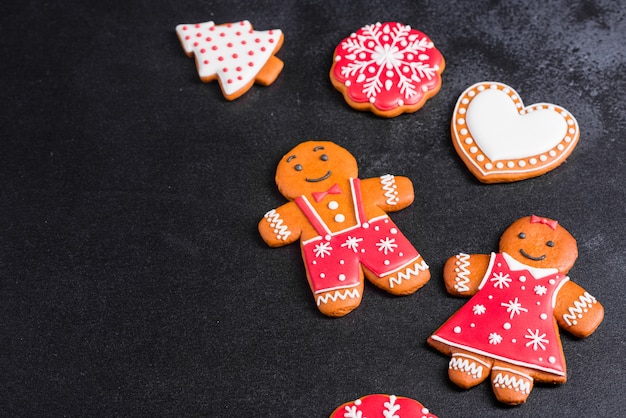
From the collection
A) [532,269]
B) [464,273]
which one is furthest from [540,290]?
[464,273]

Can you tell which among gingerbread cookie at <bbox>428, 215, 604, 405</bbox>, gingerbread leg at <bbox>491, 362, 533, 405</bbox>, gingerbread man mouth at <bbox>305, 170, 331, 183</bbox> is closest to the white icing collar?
gingerbread cookie at <bbox>428, 215, 604, 405</bbox>

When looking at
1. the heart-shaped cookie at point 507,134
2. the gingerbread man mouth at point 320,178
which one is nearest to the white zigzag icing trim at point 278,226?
the gingerbread man mouth at point 320,178

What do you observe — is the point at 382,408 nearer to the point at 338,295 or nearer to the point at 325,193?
the point at 338,295

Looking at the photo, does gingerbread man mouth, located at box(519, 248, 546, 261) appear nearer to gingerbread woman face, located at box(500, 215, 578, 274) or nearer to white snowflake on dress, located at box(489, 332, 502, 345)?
gingerbread woman face, located at box(500, 215, 578, 274)

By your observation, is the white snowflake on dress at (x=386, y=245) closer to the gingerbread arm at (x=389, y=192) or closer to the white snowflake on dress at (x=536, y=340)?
the gingerbread arm at (x=389, y=192)

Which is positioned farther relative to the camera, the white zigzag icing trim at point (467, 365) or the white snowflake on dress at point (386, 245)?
the white snowflake on dress at point (386, 245)

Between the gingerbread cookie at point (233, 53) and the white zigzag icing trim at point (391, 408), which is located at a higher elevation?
the gingerbread cookie at point (233, 53)

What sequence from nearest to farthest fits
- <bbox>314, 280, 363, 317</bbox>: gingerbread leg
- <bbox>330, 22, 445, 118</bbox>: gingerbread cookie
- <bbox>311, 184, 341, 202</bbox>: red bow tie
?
<bbox>314, 280, 363, 317</bbox>: gingerbread leg < <bbox>311, 184, 341, 202</bbox>: red bow tie < <bbox>330, 22, 445, 118</bbox>: gingerbread cookie
